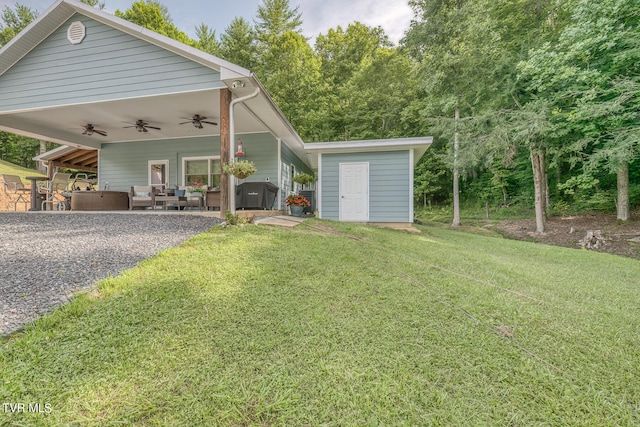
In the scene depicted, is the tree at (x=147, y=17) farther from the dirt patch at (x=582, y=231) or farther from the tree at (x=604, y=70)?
the dirt patch at (x=582, y=231)

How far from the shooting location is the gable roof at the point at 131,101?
4.88 meters

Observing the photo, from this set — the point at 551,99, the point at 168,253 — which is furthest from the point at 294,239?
the point at 551,99

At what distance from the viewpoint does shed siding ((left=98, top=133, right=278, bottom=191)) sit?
822cm

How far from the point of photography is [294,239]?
3.80m

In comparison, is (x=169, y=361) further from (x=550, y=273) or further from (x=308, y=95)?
(x=308, y=95)

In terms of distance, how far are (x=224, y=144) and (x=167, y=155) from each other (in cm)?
559

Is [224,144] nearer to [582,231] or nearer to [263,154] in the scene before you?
[263,154]

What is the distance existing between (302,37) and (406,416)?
823 inches

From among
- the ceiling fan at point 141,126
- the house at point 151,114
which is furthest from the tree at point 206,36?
the ceiling fan at point 141,126

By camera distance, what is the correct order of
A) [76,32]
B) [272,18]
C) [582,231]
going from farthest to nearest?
[272,18] → [582,231] → [76,32]

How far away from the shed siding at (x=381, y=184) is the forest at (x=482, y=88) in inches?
155

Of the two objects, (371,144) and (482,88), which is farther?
(482,88)

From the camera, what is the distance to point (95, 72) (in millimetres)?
5461

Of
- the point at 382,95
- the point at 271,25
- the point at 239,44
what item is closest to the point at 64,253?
the point at 382,95
